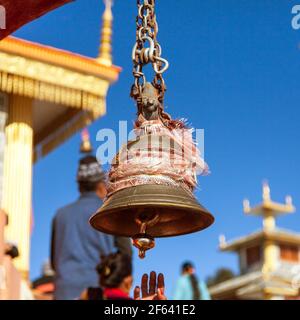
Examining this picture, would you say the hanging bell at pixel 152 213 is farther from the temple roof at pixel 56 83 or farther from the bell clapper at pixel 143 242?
the temple roof at pixel 56 83

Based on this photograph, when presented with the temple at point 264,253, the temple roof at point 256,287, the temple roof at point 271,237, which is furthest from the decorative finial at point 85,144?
the temple roof at point 271,237

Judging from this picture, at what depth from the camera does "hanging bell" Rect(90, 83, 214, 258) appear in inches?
122

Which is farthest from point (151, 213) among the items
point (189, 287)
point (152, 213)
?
point (189, 287)

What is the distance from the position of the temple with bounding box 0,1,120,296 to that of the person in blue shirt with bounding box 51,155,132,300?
602 mm

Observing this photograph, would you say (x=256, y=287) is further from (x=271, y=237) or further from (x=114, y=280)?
(x=114, y=280)

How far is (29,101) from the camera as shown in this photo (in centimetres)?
762

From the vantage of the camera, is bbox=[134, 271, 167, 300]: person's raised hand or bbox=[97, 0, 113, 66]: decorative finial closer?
bbox=[134, 271, 167, 300]: person's raised hand

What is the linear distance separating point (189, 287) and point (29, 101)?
7.36 feet

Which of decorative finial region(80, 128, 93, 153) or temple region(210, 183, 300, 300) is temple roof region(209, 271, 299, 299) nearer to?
temple region(210, 183, 300, 300)

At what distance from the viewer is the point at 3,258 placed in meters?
5.60

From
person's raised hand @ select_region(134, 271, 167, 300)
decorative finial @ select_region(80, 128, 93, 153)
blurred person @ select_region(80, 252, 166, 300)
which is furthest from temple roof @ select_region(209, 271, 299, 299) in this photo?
person's raised hand @ select_region(134, 271, 167, 300)

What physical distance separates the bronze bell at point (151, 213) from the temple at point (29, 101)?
3776mm

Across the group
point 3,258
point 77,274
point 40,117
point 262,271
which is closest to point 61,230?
point 77,274
